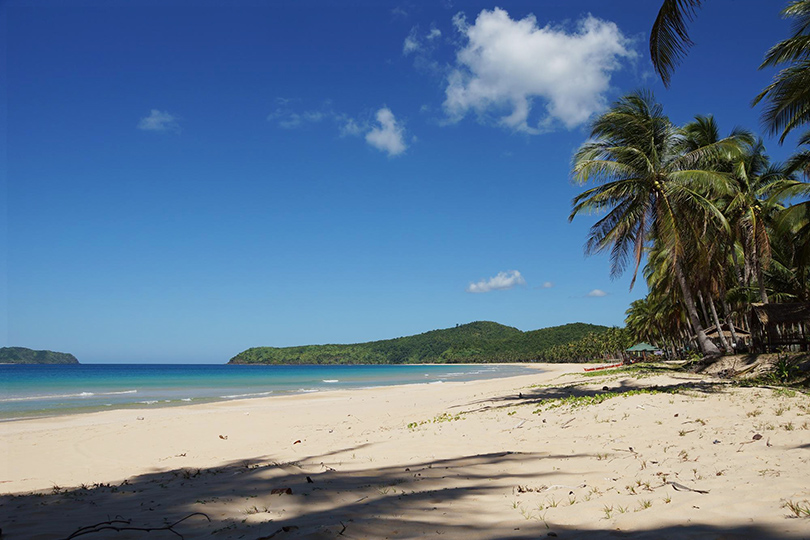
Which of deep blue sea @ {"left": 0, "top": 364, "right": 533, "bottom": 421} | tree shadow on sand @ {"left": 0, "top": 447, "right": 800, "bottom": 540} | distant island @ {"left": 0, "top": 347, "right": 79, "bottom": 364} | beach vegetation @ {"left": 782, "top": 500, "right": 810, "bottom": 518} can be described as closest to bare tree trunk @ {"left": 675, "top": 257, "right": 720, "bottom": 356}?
tree shadow on sand @ {"left": 0, "top": 447, "right": 800, "bottom": 540}

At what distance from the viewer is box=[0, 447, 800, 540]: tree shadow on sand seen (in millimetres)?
3039

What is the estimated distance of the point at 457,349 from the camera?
166375 mm

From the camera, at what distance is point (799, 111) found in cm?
1170

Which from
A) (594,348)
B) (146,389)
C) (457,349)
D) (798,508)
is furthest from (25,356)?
(798,508)

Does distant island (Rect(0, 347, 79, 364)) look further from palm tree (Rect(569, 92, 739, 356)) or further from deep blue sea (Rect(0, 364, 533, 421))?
palm tree (Rect(569, 92, 739, 356))

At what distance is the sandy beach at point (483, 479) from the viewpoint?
3.13 metres

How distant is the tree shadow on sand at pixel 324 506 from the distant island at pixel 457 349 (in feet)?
369

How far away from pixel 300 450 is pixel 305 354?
18085cm

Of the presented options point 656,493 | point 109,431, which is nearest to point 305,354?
point 109,431

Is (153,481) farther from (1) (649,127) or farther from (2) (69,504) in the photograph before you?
(1) (649,127)

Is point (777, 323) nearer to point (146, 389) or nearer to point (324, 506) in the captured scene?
point (324, 506)

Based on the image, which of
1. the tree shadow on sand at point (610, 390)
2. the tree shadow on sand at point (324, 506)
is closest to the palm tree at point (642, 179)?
the tree shadow on sand at point (610, 390)

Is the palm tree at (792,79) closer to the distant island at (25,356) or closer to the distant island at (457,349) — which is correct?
the distant island at (457,349)

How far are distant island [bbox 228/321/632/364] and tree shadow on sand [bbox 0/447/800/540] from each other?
112450mm
